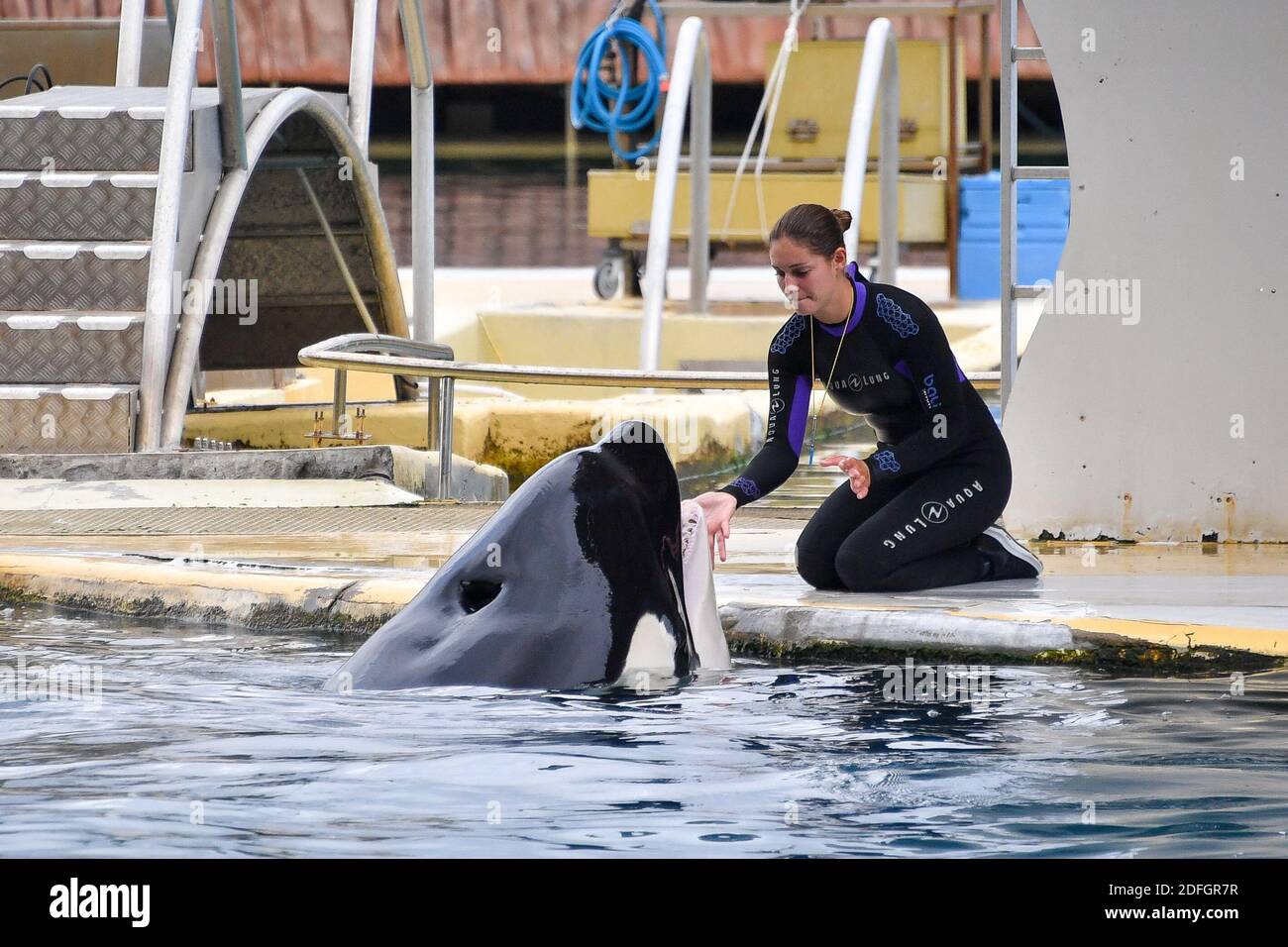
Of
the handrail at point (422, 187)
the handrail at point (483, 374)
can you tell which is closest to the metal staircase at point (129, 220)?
the handrail at point (422, 187)

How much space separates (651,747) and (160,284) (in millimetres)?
5015

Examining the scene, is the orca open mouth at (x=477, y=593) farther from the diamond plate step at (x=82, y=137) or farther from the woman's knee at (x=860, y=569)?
the diamond plate step at (x=82, y=137)

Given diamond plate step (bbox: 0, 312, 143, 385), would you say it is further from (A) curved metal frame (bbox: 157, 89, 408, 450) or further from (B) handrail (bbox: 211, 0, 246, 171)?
(B) handrail (bbox: 211, 0, 246, 171)

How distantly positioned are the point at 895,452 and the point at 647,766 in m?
1.66

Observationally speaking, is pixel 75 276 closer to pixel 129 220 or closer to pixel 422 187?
pixel 129 220

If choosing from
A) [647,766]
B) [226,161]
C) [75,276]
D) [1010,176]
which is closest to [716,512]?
[647,766]

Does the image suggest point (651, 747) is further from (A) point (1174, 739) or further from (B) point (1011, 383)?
(B) point (1011, 383)

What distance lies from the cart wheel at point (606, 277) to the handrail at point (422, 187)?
17.9ft

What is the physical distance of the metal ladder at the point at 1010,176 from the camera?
21.0 feet

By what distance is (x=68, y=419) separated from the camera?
841 centimetres

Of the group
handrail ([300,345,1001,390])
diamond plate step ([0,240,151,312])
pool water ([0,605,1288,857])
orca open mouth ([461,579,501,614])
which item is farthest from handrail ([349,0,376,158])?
orca open mouth ([461,579,501,614])

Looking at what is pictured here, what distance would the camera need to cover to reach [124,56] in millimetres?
10734

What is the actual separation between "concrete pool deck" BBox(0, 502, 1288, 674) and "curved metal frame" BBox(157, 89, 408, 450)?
1.46 meters

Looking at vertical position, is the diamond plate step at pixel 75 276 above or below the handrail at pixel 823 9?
below
